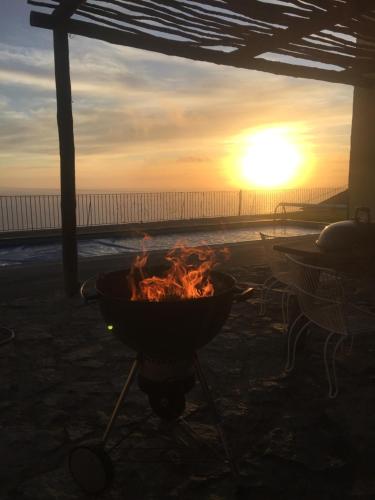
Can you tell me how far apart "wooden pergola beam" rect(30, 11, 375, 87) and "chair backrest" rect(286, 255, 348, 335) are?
4057 millimetres

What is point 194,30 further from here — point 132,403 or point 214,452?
point 214,452

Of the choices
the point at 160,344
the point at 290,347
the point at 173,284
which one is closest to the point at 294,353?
the point at 290,347

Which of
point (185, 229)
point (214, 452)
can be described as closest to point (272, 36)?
point (214, 452)

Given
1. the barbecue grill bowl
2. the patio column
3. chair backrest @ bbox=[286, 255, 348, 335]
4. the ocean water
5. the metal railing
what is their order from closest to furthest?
the barbecue grill bowl → chair backrest @ bbox=[286, 255, 348, 335] → the ocean water → the patio column → the metal railing

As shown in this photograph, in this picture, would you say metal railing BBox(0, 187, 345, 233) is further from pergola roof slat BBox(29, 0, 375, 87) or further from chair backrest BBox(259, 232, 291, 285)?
chair backrest BBox(259, 232, 291, 285)

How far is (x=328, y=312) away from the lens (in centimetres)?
354

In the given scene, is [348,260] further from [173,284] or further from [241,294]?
[173,284]

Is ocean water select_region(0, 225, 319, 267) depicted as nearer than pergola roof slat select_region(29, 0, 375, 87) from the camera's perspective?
No

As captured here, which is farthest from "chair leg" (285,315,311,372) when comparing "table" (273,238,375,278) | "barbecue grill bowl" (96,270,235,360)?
"barbecue grill bowl" (96,270,235,360)

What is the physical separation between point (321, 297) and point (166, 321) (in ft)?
5.44

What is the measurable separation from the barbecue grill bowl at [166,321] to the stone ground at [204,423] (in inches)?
24.9

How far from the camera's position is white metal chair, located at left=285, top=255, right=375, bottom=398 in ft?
10.6

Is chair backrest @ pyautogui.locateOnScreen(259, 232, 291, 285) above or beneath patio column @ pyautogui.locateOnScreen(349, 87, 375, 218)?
beneath

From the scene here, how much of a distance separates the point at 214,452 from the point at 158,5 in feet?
15.7
